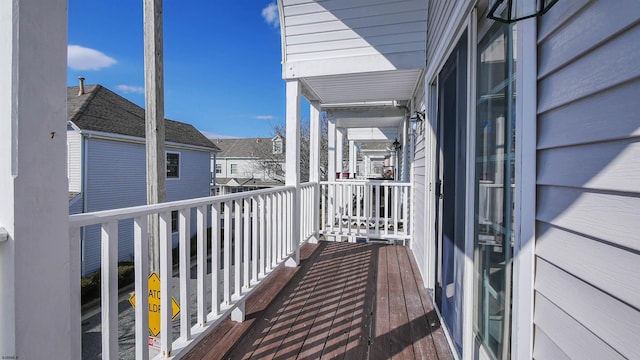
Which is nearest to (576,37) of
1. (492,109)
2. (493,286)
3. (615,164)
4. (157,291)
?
(615,164)

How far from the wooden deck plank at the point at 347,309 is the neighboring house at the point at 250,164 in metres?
13.9

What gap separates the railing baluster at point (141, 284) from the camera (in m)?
1.32

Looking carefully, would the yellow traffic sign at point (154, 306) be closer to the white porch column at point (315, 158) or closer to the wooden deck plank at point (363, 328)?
the wooden deck plank at point (363, 328)

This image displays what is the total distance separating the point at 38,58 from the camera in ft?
2.83

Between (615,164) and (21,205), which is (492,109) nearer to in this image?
(615,164)

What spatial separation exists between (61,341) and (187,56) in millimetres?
12596

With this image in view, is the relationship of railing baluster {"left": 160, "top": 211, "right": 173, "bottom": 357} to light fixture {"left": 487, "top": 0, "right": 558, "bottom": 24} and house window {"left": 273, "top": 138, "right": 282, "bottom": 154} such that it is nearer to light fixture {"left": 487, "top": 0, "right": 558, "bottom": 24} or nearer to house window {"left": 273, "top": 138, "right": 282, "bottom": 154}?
light fixture {"left": 487, "top": 0, "right": 558, "bottom": 24}

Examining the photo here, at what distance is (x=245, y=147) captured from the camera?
22672 mm

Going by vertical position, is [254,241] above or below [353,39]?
below

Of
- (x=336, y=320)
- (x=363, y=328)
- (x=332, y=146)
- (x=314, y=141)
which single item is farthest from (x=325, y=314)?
(x=332, y=146)

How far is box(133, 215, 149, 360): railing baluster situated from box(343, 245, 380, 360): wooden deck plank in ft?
3.74

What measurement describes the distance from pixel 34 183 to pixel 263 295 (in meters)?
2.12

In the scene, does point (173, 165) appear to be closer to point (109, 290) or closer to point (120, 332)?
point (120, 332)

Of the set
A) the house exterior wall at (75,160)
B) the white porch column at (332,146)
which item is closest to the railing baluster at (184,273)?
the white porch column at (332,146)
